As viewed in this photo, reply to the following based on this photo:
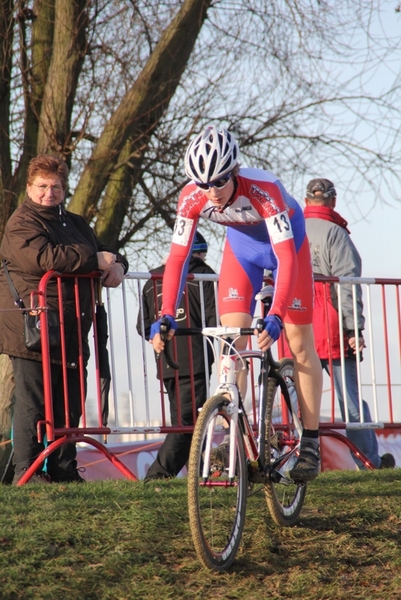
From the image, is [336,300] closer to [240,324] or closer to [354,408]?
[354,408]

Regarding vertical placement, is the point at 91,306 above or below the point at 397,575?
above

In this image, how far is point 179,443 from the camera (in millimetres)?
7848

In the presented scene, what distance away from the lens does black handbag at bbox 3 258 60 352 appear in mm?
6656

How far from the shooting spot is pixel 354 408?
824cm

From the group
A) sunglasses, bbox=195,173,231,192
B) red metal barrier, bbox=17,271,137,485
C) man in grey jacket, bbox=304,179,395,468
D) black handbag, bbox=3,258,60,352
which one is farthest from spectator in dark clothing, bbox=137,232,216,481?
sunglasses, bbox=195,173,231,192

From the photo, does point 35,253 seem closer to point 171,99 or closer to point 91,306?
point 91,306

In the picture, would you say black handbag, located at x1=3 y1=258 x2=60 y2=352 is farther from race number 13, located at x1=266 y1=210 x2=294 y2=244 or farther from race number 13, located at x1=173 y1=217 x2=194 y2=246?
race number 13, located at x1=266 y1=210 x2=294 y2=244

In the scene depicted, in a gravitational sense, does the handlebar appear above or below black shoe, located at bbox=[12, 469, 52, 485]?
above

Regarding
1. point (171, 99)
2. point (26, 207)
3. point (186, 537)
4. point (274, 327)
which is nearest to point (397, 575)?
point (186, 537)

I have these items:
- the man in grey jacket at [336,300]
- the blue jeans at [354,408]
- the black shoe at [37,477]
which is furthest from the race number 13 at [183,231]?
the blue jeans at [354,408]

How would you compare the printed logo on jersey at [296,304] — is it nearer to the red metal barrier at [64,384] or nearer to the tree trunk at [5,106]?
the red metal barrier at [64,384]

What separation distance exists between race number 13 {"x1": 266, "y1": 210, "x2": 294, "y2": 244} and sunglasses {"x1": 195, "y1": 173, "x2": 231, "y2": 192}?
0.36 meters

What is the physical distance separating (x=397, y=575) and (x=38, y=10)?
9695 mm

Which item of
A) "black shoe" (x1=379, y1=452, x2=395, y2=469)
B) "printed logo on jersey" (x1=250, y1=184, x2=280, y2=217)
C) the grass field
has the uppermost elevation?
"printed logo on jersey" (x1=250, y1=184, x2=280, y2=217)
